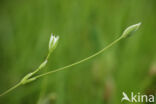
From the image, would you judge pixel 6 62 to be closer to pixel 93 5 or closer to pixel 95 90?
pixel 95 90

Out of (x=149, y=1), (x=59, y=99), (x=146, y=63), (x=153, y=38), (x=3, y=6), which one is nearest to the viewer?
(x=59, y=99)

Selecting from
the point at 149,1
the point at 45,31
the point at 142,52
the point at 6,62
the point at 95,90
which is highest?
the point at 149,1

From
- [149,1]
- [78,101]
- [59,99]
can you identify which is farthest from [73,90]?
[149,1]

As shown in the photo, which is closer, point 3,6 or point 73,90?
point 73,90

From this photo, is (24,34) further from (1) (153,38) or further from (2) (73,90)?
(1) (153,38)

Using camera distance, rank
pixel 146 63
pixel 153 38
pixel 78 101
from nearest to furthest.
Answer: pixel 78 101
pixel 146 63
pixel 153 38

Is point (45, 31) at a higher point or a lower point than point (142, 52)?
higher

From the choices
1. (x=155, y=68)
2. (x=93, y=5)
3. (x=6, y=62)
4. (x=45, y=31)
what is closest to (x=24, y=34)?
(x=45, y=31)
